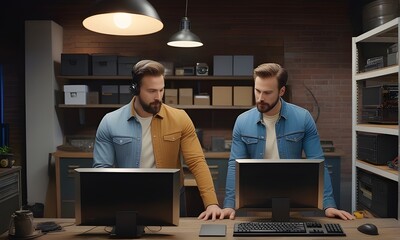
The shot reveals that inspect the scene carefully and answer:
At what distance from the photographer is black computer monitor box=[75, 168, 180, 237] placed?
169 centimetres

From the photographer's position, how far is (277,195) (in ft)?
6.14


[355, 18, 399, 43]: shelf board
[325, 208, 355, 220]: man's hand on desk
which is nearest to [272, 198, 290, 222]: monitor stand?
[325, 208, 355, 220]: man's hand on desk

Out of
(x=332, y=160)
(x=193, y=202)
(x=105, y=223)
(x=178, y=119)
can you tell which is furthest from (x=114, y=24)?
(x=332, y=160)

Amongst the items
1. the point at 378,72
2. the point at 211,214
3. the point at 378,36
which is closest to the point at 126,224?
the point at 211,214

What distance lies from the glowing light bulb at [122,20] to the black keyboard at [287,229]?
3.65ft

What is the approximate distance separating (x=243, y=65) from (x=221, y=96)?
446 mm

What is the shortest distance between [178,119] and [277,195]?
741 millimetres

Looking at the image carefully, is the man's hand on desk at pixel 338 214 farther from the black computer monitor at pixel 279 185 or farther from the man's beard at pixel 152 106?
the man's beard at pixel 152 106

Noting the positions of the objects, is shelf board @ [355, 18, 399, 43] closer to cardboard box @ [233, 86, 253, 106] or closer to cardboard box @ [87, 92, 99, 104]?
cardboard box @ [233, 86, 253, 106]

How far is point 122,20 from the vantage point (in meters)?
1.94

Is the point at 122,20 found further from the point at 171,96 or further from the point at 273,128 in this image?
the point at 171,96

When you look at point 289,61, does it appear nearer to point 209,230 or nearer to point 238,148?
point 238,148

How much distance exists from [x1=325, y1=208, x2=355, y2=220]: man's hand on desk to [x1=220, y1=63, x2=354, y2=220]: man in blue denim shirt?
1.03ft

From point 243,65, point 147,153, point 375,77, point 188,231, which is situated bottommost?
point 188,231
